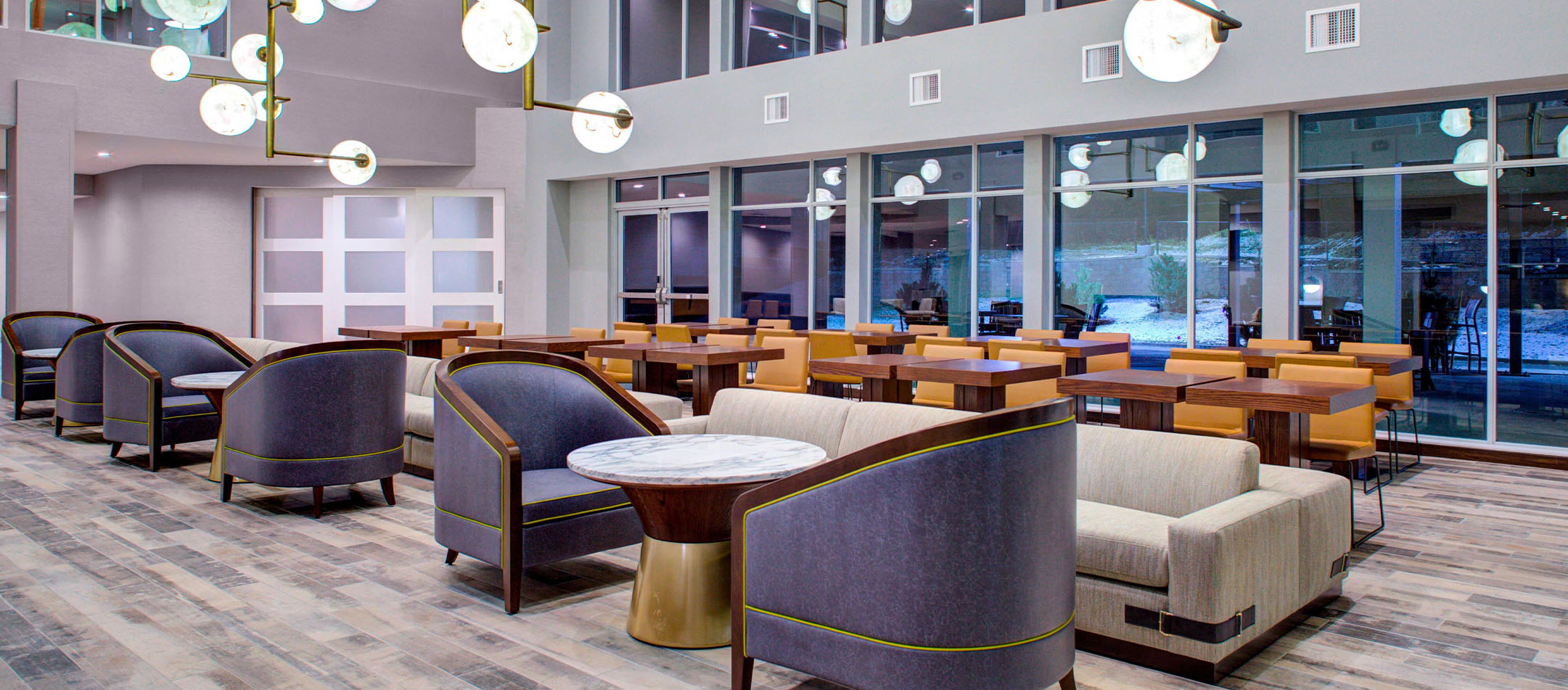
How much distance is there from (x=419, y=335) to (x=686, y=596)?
23.3 feet

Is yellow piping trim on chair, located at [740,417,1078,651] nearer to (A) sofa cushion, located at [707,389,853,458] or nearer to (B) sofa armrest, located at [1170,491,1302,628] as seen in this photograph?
(B) sofa armrest, located at [1170,491,1302,628]

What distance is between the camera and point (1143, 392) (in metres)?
4.40

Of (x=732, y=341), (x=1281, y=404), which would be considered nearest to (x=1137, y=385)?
(x=1281, y=404)

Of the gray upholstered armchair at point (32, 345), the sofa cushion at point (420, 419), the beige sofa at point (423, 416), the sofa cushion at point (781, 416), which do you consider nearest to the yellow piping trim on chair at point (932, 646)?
the sofa cushion at point (781, 416)

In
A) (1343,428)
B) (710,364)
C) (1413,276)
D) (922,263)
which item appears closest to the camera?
(1343,428)

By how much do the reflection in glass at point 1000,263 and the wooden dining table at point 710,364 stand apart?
370 cm

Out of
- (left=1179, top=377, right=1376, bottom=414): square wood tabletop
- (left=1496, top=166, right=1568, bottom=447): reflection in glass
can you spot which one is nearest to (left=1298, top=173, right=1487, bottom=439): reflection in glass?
(left=1496, top=166, right=1568, bottom=447): reflection in glass

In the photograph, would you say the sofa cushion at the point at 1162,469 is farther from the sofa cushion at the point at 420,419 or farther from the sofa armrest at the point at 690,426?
the sofa cushion at the point at 420,419

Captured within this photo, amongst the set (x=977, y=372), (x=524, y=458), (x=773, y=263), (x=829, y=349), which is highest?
(x=773, y=263)

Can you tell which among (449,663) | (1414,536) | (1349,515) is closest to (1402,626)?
(1349,515)

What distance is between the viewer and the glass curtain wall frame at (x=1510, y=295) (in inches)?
275

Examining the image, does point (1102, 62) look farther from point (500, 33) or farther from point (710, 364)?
point (500, 33)

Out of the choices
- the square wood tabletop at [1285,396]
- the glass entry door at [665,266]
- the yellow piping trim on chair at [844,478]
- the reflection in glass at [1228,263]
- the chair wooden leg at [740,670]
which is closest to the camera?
the yellow piping trim on chair at [844,478]

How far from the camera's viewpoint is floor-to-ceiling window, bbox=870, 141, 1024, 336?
9.64 meters
